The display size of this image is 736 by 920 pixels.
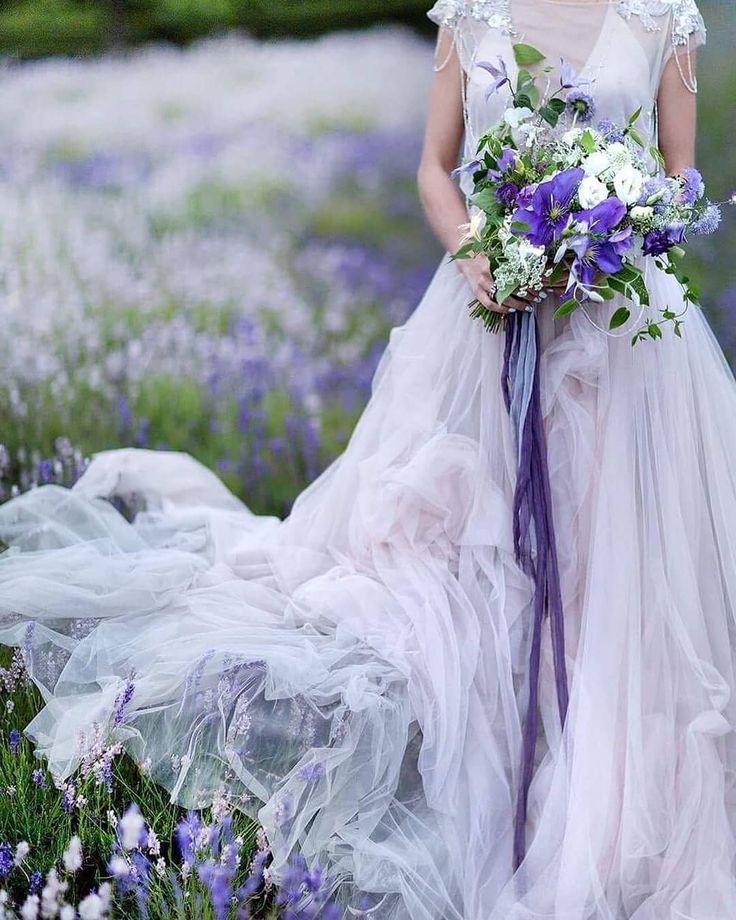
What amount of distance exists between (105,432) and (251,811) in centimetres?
208

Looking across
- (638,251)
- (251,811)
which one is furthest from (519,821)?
(638,251)

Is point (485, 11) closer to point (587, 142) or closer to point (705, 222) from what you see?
point (587, 142)

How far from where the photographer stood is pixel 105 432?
13.0ft

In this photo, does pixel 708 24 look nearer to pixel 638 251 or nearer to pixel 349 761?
pixel 638 251

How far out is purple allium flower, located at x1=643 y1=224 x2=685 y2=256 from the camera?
7.05 feet

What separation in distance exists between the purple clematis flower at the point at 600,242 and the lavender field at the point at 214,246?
2.15m

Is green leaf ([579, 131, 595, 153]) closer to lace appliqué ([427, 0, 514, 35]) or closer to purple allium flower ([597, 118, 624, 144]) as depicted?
purple allium flower ([597, 118, 624, 144])

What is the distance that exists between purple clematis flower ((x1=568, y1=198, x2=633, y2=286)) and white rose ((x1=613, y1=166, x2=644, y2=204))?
2 cm

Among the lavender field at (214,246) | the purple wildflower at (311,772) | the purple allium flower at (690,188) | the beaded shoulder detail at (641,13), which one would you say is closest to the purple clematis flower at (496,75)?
the beaded shoulder detail at (641,13)

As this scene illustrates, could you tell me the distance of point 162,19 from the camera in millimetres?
4059

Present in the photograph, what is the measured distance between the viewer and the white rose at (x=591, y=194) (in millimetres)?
2070

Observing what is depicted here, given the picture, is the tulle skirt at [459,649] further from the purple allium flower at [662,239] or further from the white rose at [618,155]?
A: the white rose at [618,155]

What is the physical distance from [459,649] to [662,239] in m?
0.97

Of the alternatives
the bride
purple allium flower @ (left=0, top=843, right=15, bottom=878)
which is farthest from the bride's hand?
purple allium flower @ (left=0, top=843, right=15, bottom=878)
